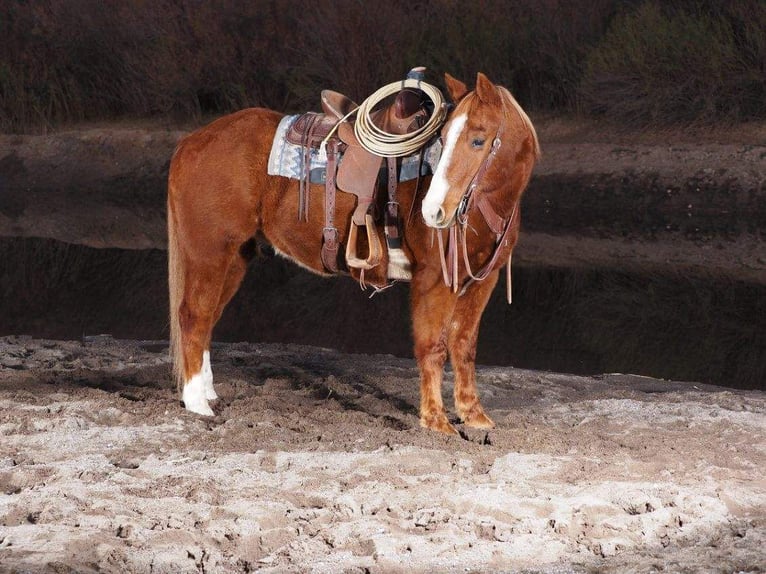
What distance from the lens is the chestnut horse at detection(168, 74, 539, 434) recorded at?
490cm

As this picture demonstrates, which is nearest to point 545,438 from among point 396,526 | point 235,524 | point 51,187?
point 396,526

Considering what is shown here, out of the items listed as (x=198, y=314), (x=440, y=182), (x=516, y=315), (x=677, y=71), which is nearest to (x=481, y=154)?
(x=440, y=182)

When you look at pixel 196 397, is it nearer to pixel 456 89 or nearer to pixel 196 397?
pixel 196 397

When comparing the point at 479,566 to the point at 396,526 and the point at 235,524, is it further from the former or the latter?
the point at 235,524

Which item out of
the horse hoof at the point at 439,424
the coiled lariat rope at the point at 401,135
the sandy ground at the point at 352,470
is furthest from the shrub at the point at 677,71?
the horse hoof at the point at 439,424

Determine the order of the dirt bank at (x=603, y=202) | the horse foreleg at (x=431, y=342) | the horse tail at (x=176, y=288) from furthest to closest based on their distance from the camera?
1. the dirt bank at (x=603, y=202)
2. the horse tail at (x=176, y=288)
3. the horse foreleg at (x=431, y=342)

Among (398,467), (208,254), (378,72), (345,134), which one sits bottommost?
(378,72)

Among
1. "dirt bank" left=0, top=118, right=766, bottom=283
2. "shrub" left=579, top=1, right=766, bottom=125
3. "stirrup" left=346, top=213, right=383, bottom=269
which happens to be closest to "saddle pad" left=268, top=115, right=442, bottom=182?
"stirrup" left=346, top=213, right=383, bottom=269

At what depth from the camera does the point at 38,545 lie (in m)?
3.91

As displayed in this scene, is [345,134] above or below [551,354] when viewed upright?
Answer: above

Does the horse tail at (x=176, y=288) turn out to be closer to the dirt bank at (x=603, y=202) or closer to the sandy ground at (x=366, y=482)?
the sandy ground at (x=366, y=482)

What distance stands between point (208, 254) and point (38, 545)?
208cm

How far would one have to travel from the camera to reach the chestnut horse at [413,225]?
490 cm

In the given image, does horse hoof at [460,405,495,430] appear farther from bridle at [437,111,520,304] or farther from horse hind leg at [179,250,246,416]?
horse hind leg at [179,250,246,416]
